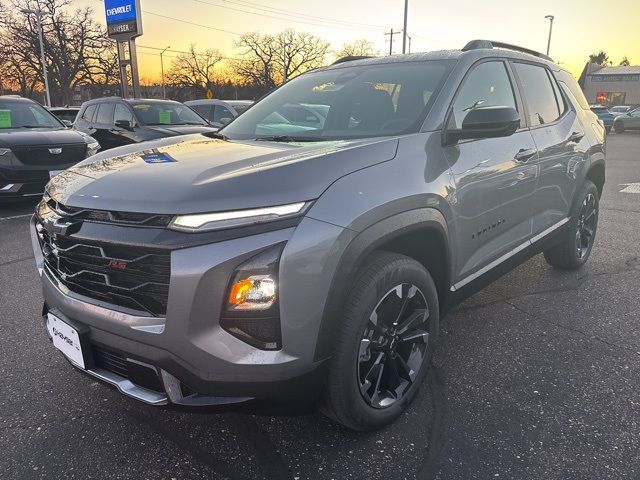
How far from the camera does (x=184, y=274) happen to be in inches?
68.6

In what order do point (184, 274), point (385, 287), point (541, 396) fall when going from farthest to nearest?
point (541, 396), point (385, 287), point (184, 274)

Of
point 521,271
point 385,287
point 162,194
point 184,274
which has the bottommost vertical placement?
point 521,271

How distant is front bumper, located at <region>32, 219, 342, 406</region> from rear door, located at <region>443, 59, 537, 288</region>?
3.47 ft

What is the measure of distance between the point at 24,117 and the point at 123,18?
37.6ft

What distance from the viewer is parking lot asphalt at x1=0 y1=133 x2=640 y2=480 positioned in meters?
2.12

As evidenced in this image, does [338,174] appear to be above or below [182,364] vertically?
above

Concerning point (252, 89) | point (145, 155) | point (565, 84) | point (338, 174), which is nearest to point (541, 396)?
point (338, 174)

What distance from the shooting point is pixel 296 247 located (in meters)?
1.79

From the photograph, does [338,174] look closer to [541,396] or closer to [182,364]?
[182,364]

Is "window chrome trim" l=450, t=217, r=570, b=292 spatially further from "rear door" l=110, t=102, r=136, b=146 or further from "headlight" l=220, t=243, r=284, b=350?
"rear door" l=110, t=102, r=136, b=146

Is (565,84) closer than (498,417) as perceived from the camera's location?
No

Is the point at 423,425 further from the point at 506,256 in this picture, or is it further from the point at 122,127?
the point at 122,127

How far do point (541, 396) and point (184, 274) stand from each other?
1998 mm

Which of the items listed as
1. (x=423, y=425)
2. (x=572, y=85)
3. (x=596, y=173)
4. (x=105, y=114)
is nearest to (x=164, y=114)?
(x=105, y=114)
